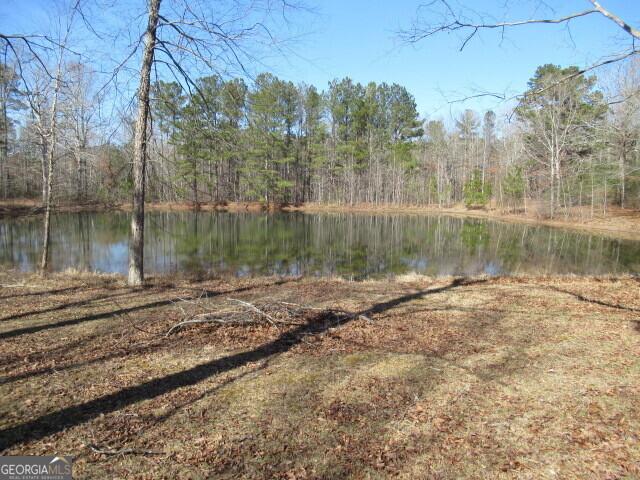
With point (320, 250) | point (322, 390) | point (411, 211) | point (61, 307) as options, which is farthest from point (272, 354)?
point (411, 211)

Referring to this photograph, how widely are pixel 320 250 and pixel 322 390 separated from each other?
1602 cm

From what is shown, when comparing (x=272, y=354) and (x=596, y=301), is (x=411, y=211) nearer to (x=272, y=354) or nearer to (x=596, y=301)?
(x=596, y=301)

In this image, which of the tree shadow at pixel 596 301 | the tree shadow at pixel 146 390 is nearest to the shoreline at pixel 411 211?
the tree shadow at pixel 146 390

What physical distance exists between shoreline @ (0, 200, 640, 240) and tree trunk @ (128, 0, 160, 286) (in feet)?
46.1

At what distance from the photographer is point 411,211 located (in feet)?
167

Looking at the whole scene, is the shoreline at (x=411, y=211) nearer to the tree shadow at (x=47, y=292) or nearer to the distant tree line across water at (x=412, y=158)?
the distant tree line across water at (x=412, y=158)

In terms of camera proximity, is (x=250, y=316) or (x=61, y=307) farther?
(x=61, y=307)

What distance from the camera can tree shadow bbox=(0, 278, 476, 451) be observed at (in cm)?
327

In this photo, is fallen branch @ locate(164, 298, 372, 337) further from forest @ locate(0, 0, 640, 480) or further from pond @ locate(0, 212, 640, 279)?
pond @ locate(0, 212, 640, 279)

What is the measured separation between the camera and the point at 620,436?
343 cm

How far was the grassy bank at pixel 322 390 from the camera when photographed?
3.13m

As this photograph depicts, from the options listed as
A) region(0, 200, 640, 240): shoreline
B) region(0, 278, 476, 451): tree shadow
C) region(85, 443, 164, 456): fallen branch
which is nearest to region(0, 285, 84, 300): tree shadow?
region(0, 278, 476, 451): tree shadow

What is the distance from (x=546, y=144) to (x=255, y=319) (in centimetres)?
→ 4289

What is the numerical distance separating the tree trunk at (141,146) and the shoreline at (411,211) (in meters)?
14.1
